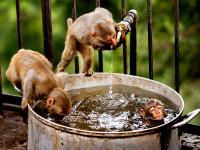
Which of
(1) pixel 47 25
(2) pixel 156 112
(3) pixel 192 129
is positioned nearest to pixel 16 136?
(1) pixel 47 25

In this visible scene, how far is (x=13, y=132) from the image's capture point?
3.63 m

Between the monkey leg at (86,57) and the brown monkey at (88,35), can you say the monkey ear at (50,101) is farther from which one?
the monkey leg at (86,57)

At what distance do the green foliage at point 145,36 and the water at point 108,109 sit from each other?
2.00 m

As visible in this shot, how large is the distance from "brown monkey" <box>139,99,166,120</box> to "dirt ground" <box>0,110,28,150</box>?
1426mm

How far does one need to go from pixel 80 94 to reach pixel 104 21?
81 cm

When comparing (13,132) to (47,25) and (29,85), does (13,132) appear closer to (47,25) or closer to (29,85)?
(29,85)

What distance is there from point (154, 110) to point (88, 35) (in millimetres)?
1341

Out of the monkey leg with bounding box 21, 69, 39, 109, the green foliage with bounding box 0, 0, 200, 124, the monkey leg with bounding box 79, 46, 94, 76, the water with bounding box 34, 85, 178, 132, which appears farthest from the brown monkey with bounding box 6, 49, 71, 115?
the green foliage with bounding box 0, 0, 200, 124

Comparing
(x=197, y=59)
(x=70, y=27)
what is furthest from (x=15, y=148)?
(x=197, y=59)

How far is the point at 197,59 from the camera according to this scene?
17.0 ft

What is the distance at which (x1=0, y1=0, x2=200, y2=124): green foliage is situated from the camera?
4926 mm

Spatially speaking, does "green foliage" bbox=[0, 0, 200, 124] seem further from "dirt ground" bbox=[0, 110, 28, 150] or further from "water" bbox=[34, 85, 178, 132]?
"water" bbox=[34, 85, 178, 132]

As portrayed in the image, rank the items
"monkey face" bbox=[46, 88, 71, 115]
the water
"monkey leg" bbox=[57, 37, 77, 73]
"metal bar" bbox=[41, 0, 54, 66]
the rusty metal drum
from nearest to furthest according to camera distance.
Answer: the rusty metal drum < the water < "monkey face" bbox=[46, 88, 71, 115] < "metal bar" bbox=[41, 0, 54, 66] < "monkey leg" bbox=[57, 37, 77, 73]

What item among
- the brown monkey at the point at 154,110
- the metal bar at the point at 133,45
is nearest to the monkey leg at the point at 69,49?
the metal bar at the point at 133,45
